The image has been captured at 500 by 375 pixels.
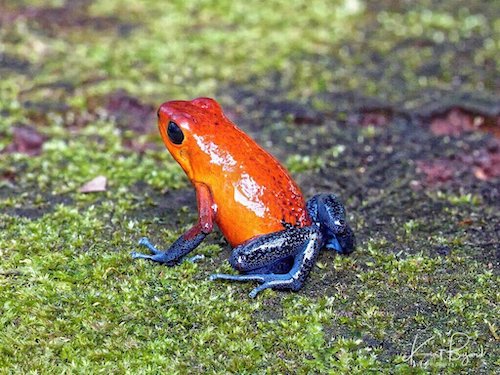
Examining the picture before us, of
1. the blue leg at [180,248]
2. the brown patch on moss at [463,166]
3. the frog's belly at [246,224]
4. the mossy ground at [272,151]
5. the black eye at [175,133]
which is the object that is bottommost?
the brown patch on moss at [463,166]

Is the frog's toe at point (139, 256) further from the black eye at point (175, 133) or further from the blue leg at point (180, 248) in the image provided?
the black eye at point (175, 133)

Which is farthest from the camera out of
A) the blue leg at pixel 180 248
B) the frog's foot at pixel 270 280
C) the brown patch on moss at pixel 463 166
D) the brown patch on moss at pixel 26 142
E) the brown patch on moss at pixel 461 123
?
the brown patch on moss at pixel 461 123

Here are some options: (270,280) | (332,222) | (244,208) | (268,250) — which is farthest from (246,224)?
(332,222)

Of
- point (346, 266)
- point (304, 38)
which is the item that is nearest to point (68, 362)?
point (346, 266)

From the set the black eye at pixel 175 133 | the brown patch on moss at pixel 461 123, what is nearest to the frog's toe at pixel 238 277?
the black eye at pixel 175 133

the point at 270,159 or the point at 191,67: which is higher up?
the point at 270,159

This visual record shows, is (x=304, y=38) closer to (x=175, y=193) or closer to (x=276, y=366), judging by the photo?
(x=175, y=193)

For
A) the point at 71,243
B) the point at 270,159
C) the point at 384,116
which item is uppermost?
the point at 270,159

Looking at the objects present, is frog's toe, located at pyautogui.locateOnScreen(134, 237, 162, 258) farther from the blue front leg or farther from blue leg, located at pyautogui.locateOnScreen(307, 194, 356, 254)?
blue leg, located at pyautogui.locateOnScreen(307, 194, 356, 254)

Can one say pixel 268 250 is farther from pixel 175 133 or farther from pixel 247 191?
pixel 175 133
